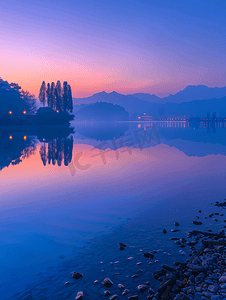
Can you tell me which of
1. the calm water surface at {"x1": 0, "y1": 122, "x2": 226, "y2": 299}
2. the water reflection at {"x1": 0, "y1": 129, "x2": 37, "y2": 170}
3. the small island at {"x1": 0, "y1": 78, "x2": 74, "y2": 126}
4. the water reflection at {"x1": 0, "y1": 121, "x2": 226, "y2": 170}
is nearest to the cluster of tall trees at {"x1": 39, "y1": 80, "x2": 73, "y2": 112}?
the small island at {"x1": 0, "y1": 78, "x2": 74, "y2": 126}

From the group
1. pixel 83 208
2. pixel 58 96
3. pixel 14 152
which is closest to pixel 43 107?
pixel 58 96

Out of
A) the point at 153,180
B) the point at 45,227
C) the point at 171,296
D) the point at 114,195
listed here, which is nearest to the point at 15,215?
the point at 45,227

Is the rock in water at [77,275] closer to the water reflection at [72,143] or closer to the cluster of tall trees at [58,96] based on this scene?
the water reflection at [72,143]

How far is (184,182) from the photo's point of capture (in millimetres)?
18531

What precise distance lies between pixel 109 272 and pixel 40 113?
127m

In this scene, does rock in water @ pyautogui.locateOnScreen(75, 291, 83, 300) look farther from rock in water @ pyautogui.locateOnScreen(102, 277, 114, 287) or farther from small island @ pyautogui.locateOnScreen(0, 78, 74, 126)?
small island @ pyautogui.locateOnScreen(0, 78, 74, 126)

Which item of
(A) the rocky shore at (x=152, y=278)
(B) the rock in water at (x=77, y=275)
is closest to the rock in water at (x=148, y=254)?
(A) the rocky shore at (x=152, y=278)

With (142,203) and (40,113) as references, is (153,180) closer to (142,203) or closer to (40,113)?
(142,203)

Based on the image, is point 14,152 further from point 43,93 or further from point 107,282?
point 43,93

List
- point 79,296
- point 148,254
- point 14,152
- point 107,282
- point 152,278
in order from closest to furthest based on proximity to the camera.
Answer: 1. point 79,296
2. point 107,282
3. point 152,278
4. point 148,254
5. point 14,152

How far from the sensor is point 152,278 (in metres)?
6.60

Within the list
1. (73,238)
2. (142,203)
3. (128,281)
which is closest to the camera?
(128,281)

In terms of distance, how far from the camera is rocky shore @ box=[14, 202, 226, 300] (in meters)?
5.71

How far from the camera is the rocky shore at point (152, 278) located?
18.7ft
